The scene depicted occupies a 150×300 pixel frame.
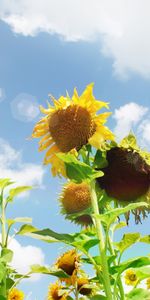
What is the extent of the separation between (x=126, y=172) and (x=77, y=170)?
51 centimetres

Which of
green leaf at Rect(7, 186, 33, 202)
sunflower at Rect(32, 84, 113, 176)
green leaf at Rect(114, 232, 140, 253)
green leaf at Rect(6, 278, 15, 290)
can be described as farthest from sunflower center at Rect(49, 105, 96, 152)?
green leaf at Rect(6, 278, 15, 290)

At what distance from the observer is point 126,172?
128 inches

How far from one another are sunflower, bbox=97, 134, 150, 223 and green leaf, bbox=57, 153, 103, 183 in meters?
0.34

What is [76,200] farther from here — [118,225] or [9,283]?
[9,283]

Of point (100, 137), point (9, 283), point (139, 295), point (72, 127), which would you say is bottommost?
point (139, 295)

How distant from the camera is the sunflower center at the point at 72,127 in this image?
10.2ft

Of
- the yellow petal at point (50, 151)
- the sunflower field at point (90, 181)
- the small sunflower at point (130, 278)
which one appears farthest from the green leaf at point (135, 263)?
the small sunflower at point (130, 278)

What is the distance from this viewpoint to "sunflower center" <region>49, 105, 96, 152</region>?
311cm

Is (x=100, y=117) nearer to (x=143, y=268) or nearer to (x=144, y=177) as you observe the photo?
(x=144, y=177)

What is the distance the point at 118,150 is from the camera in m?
3.21

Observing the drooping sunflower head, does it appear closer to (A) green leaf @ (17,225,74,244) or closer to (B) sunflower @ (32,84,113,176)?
(B) sunflower @ (32,84,113,176)

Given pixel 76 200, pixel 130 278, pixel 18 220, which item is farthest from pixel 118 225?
pixel 130 278

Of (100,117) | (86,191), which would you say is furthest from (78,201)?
(100,117)

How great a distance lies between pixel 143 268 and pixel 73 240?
484mm
